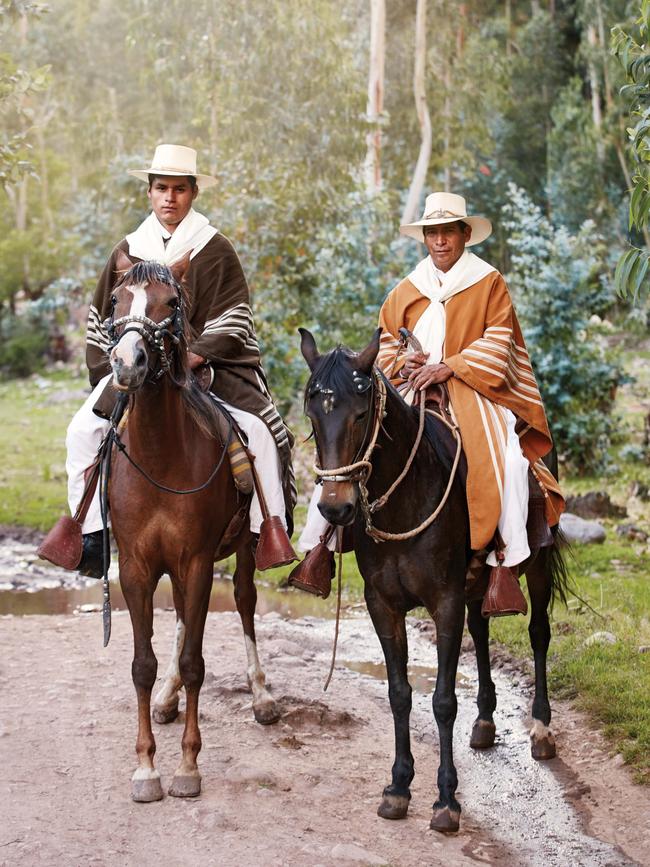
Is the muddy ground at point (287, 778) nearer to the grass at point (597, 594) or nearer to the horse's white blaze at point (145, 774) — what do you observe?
the horse's white blaze at point (145, 774)

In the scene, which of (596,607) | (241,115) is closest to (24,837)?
(596,607)

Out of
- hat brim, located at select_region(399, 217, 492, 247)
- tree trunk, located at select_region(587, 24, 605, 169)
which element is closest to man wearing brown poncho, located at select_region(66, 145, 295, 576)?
hat brim, located at select_region(399, 217, 492, 247)

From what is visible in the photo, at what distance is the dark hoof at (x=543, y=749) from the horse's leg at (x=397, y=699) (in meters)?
1.26

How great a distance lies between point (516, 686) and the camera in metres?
7.77

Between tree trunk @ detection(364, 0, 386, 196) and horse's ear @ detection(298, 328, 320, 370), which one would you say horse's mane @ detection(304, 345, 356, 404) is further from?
tree trunk @ detection(364, 0, 386, 196)

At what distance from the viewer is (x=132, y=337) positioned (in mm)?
4762

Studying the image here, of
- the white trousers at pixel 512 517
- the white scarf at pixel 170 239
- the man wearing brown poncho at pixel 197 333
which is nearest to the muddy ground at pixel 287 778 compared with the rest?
the man wearing brown poncho at pixel 197 333

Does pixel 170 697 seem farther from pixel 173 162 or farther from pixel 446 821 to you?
pixel 173 162

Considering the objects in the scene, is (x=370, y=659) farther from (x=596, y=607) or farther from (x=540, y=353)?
(x=540, y=353)

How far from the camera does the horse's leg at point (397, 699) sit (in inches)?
210

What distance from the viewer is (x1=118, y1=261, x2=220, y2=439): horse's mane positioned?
504cm

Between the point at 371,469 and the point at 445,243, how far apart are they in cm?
190

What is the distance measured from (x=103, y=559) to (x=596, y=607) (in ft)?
16.0

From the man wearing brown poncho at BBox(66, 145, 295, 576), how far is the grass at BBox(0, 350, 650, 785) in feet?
8.31
